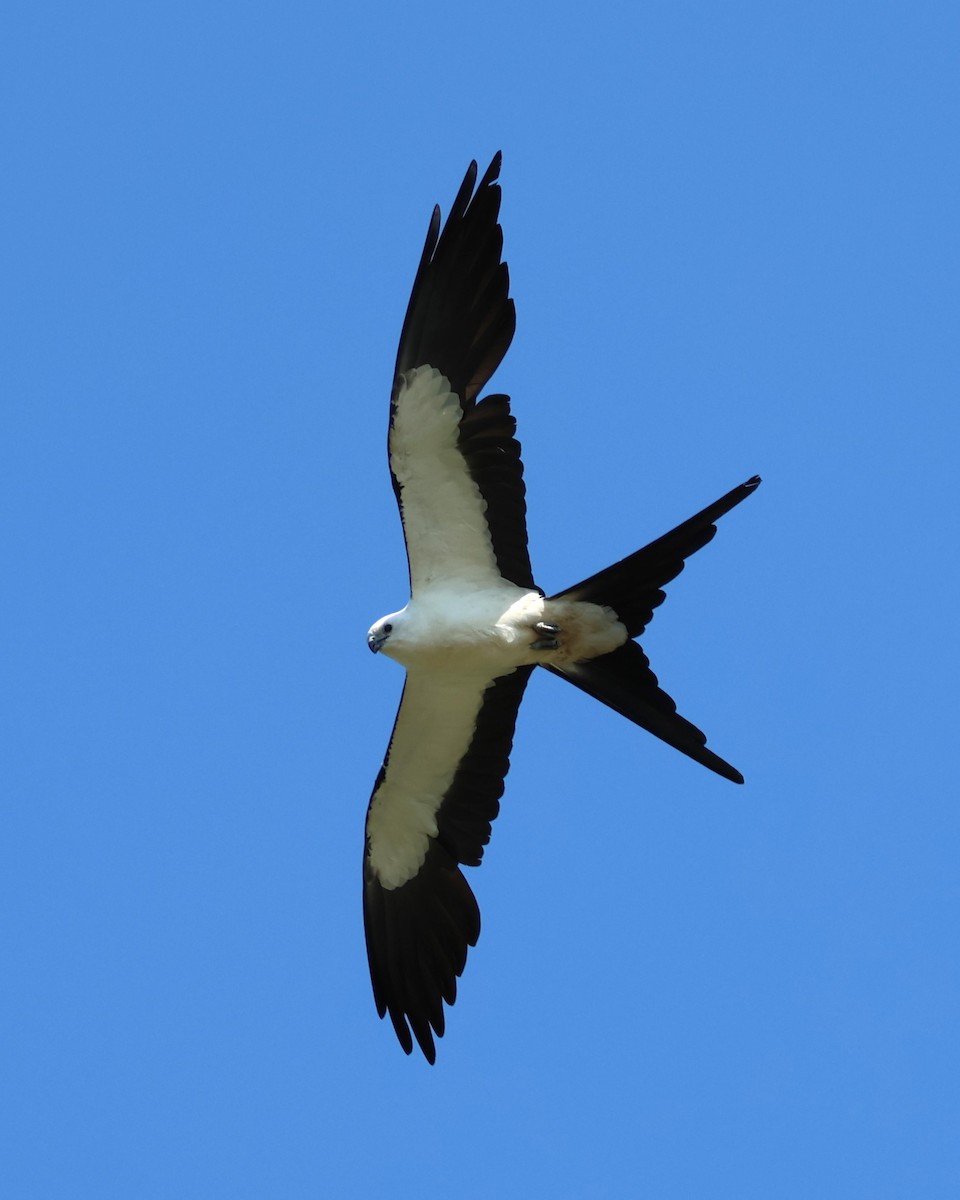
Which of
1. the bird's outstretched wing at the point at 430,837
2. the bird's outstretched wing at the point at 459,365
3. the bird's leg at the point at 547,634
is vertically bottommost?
the bird's outstretched wing at the point at 430,837

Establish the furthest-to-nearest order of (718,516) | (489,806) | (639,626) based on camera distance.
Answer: (489,806)
(639,626)
(718,516)

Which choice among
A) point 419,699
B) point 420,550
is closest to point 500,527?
point 420,550

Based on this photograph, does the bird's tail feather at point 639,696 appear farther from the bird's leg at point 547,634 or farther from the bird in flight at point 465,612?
the bird's leg at point 547,634

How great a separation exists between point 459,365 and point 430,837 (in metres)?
2.81

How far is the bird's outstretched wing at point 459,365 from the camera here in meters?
9.80

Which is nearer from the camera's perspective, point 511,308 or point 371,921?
→ point 511,308

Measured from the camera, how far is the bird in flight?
977 centimetres

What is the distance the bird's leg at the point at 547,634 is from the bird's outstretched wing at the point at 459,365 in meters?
0.72

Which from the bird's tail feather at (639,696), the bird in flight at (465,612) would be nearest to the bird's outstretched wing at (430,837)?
the bird in flight at (465,612)

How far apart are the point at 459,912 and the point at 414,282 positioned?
12.1ft

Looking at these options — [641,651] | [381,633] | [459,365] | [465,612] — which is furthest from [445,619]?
[459,365]

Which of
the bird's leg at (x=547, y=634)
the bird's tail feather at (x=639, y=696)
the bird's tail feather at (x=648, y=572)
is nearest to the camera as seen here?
the bird's tail feather at (x=648, y=572)

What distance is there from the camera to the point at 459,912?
1066 centimetres

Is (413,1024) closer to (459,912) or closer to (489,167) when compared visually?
(459,912)
